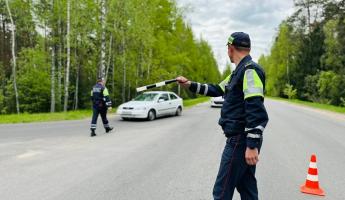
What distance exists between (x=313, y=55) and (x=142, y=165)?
4979cm

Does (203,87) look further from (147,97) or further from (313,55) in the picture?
(313,55)

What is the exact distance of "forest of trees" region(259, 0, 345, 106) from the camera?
3425 cm

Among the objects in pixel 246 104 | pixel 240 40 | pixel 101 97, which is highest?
pixel 240 40

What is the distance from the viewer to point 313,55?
4978 centimetres

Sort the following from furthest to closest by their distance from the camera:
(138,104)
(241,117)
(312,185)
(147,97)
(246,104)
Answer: (147,97) → (138,104) → (312,185) → (241,117) → (246,104)

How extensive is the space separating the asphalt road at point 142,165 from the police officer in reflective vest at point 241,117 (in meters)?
1.56

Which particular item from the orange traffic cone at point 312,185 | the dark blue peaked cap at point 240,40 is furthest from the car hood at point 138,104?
the dark blue peaked cap at point 240,40

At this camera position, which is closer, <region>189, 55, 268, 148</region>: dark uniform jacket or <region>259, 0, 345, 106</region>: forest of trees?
<region>189, 55, 268, 148</region>: dark uniform jacket

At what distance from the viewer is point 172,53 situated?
3044cm

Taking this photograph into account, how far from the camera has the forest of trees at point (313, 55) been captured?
1348 inches

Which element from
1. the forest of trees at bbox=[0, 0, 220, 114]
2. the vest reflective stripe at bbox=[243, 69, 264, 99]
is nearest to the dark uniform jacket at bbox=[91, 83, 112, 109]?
the vest reflective stripe at bbox=[243, 69, 264, 99]

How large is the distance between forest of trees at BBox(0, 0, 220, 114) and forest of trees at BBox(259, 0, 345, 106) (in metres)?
17.3

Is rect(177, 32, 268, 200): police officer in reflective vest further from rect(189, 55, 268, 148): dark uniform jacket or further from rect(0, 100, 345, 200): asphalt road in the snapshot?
rect(0, 100, 345, 200): asphalt road

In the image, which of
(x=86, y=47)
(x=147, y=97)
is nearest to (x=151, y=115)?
(x=147, y=97)
